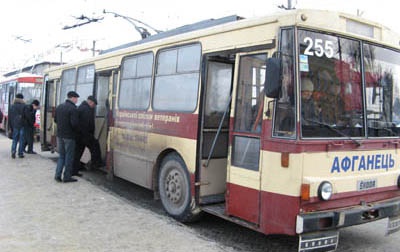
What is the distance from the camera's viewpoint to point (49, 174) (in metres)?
9.67

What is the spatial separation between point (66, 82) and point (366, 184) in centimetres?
887

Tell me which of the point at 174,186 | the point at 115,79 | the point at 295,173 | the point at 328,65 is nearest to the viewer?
the point at 295,173

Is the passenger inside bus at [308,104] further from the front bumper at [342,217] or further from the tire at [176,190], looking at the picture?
the tire at [176,190]

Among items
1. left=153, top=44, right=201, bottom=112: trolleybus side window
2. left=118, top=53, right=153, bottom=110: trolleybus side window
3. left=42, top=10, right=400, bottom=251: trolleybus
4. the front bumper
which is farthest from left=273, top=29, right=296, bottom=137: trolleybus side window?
left=118, top=53, right=153, bottom=110: trolleybus side window

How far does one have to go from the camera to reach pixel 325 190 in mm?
4359

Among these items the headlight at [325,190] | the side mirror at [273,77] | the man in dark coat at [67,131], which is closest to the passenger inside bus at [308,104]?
the side mirror at [273,77]

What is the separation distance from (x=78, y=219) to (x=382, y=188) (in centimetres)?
428

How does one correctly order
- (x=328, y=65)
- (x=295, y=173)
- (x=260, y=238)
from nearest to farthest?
(x=295, y=173)
(x=328, y=65)
(x=260, y=238)

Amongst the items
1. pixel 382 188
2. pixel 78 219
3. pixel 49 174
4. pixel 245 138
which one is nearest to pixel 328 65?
pixel 245 138

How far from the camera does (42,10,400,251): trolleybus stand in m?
4.38

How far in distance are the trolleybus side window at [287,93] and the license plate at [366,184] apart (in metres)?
1.12

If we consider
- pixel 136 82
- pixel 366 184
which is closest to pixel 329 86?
pixel 366 184

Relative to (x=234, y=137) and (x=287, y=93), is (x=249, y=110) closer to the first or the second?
(x=234, y=137)

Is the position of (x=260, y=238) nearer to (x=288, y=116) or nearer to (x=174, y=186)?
(x=174, y=186)
